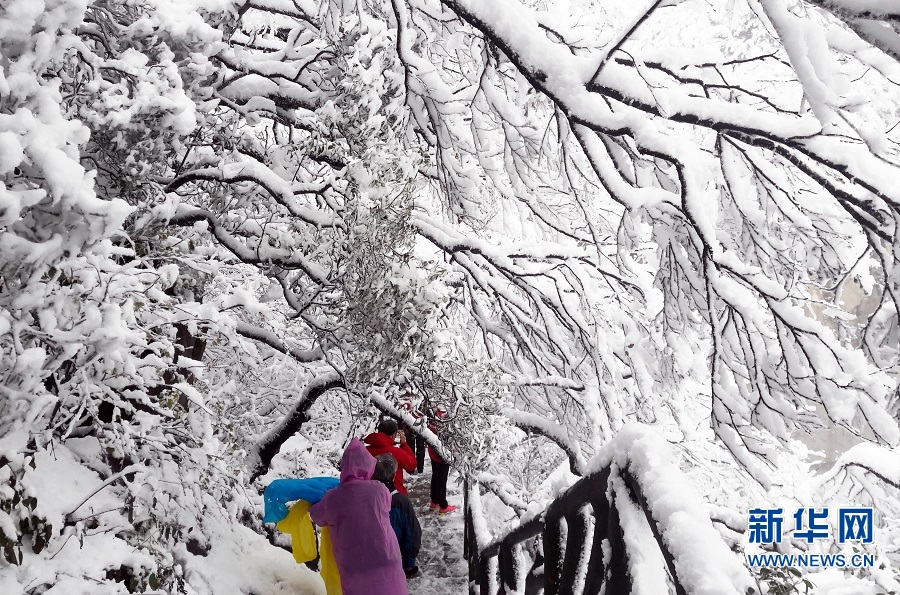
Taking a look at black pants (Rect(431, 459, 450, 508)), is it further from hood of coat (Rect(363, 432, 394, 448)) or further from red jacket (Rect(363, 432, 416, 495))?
hood of coat (Rect(363, 432, 394, 448))

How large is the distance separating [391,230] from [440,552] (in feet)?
17.0

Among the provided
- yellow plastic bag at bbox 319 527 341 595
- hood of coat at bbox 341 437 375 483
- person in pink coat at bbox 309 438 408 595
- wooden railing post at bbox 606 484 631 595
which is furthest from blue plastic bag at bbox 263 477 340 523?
wooden railing post at bbox 606 484 631 595

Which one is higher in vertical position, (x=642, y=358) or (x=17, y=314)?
(x=642, y=358)

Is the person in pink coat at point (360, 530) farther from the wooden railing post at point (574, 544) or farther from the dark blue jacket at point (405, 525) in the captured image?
the wooden railing post at point (574, 544)

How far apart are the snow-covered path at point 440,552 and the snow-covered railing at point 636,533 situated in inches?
146

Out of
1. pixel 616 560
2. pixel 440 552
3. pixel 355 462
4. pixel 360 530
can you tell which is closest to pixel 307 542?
pixel 360 530

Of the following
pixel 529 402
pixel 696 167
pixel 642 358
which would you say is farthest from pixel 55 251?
pixel 529 402

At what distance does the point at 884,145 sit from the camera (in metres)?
2.39

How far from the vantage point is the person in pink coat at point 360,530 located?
3.82m

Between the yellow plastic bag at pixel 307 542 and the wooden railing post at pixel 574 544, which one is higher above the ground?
the wooden railing post at pixel 574 544

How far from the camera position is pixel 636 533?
174cm

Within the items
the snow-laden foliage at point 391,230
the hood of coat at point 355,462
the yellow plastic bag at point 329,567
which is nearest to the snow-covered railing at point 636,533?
the snow-laden foliage at point 391,230

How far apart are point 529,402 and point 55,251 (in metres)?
5.76

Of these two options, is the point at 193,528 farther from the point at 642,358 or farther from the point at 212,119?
the point at 642,358
